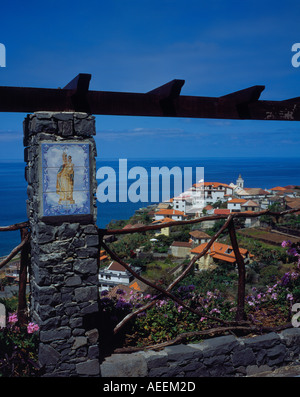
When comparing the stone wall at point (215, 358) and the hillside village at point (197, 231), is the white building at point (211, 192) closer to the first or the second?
the hillside village at point (197, 231)

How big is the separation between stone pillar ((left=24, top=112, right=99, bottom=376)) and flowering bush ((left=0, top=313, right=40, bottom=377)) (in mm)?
112

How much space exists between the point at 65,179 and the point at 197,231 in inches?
942

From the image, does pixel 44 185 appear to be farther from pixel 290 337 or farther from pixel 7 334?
pixel 290 337

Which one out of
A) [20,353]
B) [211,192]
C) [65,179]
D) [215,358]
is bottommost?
[215,358]

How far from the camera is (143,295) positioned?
479 centimetres

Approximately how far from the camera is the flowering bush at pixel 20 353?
3467 mm

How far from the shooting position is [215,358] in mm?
3930

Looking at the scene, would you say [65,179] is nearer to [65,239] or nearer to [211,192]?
[65,239]

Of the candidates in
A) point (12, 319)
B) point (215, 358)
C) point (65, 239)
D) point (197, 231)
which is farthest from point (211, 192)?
point (65, 239)

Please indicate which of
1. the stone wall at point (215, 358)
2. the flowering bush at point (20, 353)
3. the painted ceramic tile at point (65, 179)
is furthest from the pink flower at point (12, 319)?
the painted ceramic tile at point (65, 179)

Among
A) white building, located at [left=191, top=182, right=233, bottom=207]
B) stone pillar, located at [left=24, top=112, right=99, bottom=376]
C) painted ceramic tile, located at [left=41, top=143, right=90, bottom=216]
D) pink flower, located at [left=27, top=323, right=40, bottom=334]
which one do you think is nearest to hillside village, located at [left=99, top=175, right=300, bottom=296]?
white building, located at [left=191, top=182, right=233, bottom=207]

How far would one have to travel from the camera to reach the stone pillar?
3.41m
